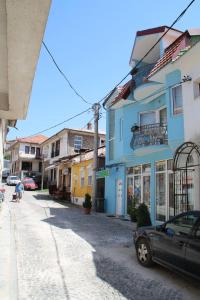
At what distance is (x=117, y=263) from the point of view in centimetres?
756

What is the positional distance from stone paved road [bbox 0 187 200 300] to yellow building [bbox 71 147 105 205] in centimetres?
1355

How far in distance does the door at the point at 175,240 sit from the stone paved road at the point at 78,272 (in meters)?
0.45

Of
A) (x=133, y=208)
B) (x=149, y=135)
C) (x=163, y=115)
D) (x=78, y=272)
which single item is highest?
(x=163, y=115)

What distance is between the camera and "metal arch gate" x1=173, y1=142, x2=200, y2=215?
11395 mm

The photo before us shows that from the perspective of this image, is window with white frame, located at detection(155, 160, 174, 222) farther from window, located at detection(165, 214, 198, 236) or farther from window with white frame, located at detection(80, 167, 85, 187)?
window with white frame, located at detection(80, 167, 85, 187)

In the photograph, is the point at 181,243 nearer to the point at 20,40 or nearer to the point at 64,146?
the point at 20,40

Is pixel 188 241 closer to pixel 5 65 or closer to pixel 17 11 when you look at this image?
pixel 5 65

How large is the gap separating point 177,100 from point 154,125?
2.53 meters

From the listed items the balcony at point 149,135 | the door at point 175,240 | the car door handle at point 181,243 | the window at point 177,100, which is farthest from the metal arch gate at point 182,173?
the car door handle at point 181,243

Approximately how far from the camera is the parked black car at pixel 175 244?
576cm

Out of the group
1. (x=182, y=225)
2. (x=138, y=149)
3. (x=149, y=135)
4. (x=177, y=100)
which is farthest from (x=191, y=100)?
(x=182, y=225)

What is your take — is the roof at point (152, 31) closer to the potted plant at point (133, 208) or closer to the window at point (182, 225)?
the potted plant at point (133, 208)

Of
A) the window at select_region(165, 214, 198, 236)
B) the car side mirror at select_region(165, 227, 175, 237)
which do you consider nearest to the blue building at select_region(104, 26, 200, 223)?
the window at select_region(165, 214, 198, 236)

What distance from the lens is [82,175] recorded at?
26469 mm
